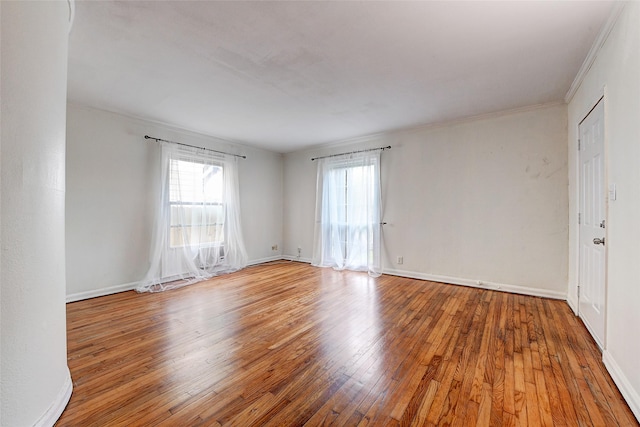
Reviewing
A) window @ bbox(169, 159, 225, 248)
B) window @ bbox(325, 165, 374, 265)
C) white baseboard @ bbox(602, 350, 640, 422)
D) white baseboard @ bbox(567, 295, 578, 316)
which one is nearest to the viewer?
white baseboard @ bbox(602, 350, 640, 422)

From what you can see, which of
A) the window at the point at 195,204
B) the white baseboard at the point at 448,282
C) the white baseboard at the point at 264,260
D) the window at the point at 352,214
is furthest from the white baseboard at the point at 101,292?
the window at the point at 352,214

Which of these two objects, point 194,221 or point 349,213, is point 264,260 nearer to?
point 194,221

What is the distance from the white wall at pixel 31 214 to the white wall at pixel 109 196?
2.44 metres

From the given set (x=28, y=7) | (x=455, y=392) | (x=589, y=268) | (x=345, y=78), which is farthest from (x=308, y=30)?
(x=589, y=268)

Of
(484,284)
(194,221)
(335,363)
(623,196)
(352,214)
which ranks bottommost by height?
(335,363)

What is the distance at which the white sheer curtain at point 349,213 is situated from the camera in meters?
4.84

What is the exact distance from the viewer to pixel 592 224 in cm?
247

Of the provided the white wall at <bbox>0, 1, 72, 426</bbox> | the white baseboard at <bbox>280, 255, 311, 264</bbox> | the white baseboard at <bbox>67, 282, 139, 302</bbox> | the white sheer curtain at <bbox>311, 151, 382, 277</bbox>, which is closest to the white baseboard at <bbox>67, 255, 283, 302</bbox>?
the white baseboard at <bbox>67, 282, 139, 302</bbox>

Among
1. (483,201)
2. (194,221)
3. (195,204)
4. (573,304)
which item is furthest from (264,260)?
(573,304)

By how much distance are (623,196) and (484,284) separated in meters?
2.45

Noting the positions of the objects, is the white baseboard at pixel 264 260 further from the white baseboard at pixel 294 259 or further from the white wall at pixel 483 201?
the white wall at pixel 483 201

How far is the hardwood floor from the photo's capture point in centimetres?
150

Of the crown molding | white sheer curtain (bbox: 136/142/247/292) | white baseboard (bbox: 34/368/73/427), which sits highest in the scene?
the crown molding

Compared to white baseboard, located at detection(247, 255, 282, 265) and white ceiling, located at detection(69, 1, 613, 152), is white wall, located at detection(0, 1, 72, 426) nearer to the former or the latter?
white ceiling, located at detection(69, 1, 613, 152)
